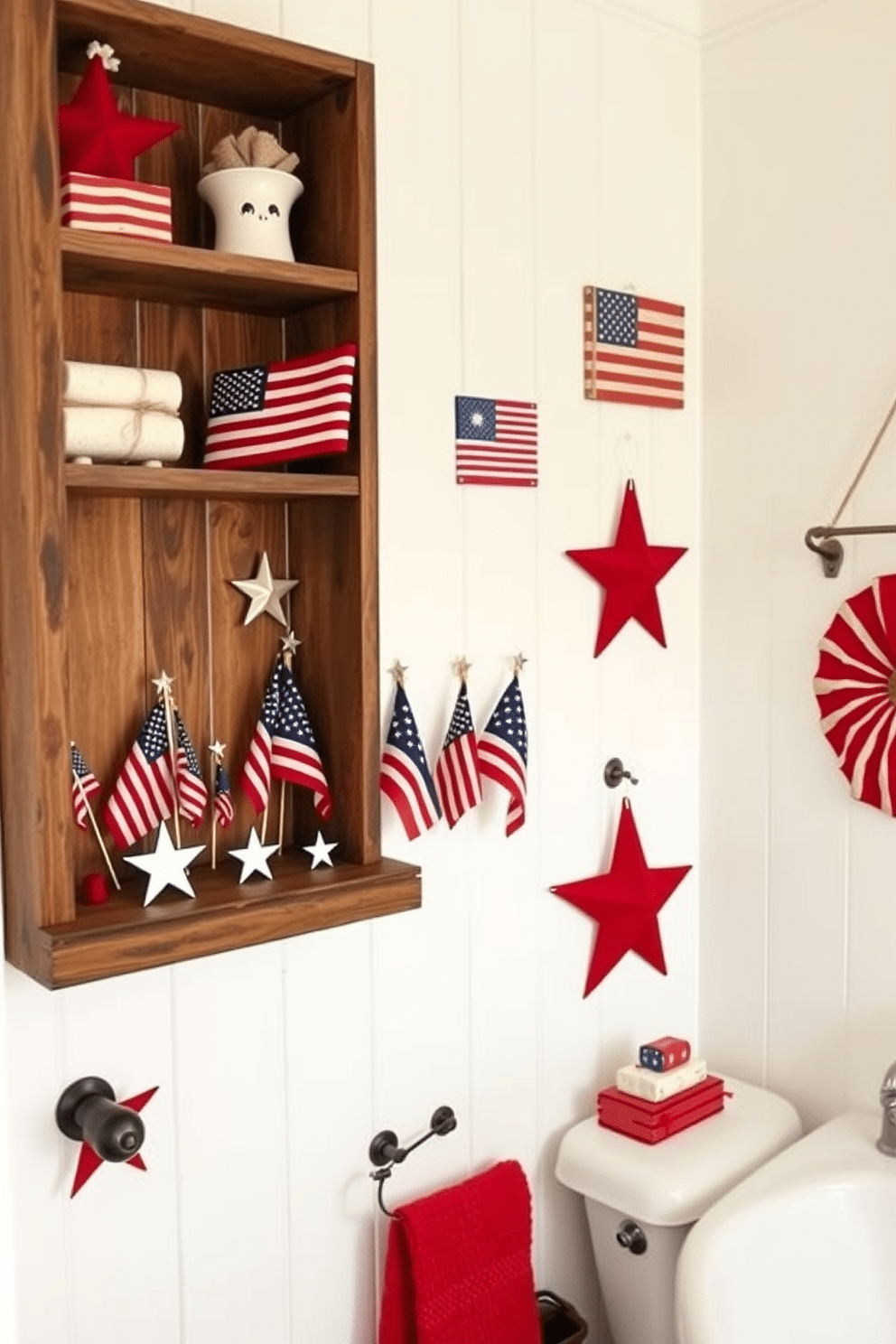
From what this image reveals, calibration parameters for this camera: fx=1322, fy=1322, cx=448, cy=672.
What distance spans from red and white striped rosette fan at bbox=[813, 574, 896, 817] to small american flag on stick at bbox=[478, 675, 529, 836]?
51 centimetres

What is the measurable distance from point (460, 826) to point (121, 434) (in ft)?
2.63

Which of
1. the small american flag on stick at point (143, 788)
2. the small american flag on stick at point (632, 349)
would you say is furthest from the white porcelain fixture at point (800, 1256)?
the small american flag on stick at point (632, 349)

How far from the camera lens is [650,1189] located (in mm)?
1877

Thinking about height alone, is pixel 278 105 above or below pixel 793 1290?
above

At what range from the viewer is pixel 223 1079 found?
1.72 metres

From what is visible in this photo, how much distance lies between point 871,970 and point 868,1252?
42 centimetres

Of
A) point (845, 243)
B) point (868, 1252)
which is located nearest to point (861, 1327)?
point (868, 1252)

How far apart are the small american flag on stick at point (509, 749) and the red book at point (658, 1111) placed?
475 mm

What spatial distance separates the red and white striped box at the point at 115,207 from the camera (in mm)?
1422

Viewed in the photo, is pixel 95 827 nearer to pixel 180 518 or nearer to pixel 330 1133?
pixel 180 518

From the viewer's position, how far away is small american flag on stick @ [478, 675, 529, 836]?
1.92 metres

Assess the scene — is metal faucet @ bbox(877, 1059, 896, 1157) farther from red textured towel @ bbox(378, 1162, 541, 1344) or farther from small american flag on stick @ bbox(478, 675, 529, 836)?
small american flag on stick @ bbox(478, 675, 529, 836)

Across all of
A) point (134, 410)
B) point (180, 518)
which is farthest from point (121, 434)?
point (180, 518)

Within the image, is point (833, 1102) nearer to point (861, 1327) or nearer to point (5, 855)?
point (861, 1327)
